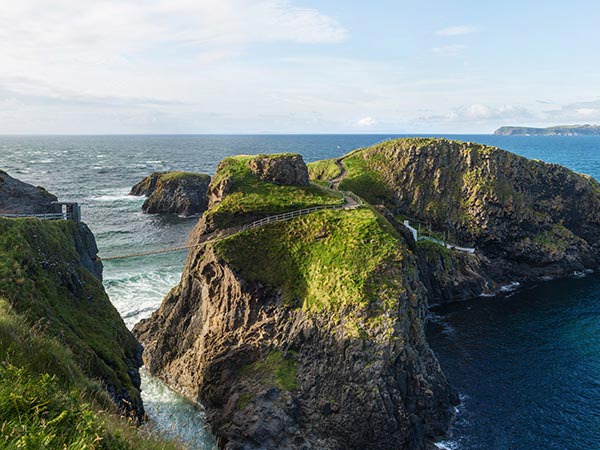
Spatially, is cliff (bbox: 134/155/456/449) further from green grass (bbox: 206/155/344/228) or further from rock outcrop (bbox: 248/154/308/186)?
rock outcrop (bbox: 248/154/308/186)

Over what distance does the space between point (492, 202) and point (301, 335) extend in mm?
61930

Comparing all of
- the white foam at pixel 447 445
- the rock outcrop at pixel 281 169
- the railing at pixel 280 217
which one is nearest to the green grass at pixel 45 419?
the white foam at pixel 447 445

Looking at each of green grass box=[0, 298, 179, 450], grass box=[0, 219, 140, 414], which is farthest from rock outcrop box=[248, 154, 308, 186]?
green grass box=[0, 298, 179, 450]

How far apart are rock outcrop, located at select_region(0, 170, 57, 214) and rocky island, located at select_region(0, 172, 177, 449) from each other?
80mm

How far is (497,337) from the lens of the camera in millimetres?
61125

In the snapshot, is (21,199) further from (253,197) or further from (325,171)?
(325,171)

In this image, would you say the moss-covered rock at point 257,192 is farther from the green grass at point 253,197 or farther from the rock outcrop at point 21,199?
the rock outcrop at point 21,199

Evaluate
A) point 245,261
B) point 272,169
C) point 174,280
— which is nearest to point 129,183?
point 174,280

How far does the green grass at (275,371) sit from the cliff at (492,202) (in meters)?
46.9

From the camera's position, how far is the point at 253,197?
57969mm

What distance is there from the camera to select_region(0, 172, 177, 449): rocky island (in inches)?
444

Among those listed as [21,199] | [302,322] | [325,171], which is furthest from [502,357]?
[325,171]

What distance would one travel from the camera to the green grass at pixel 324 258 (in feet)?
147

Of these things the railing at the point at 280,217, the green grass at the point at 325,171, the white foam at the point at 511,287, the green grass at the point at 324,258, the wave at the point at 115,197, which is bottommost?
the white foam at the point at 511,287
